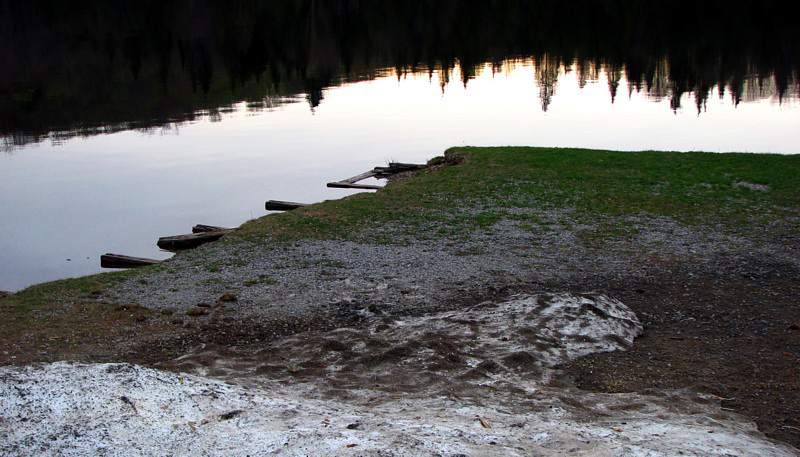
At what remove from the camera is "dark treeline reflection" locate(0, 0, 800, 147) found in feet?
203

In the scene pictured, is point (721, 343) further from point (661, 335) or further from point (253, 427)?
point (253, 427)

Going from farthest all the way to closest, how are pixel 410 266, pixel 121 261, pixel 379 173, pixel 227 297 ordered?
pixel 379 173
pixel 121 261
pixel 410 266
pixel 227 297

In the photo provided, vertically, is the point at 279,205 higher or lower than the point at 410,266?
higher

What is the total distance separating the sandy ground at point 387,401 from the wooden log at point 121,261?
299 inches

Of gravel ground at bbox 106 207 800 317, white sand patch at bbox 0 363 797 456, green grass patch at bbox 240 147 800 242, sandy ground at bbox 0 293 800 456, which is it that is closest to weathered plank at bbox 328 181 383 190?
green grass patch at bbox 240 147 800 242

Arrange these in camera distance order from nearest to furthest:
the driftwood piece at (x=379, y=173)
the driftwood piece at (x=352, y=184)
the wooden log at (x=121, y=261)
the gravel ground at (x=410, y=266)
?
the gravel ground at (x=410, y=266) → the wooden log at (x=121, y=261) → the driftwood piece at (x=352, y=184) → the driftwood piece at (x=379, y=173)

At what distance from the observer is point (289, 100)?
213 feet

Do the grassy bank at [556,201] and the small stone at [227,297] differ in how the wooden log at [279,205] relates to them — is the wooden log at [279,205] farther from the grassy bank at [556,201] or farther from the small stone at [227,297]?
the small stone at [227,297]

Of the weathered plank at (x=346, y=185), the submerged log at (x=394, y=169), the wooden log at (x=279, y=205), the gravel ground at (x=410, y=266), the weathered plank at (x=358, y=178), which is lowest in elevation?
the gravel ground at (x=410, y=266)

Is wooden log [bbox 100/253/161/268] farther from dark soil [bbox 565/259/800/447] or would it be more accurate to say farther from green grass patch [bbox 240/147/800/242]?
dark soil [bbox 565/259/800/447]

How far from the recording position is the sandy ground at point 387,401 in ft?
25.4

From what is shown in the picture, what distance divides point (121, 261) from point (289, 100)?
150 feet

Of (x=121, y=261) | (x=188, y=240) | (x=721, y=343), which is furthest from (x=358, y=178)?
(x=721, y=343)

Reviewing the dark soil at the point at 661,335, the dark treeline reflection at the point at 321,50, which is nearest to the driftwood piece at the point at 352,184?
the dark soil at the point at 661,335
